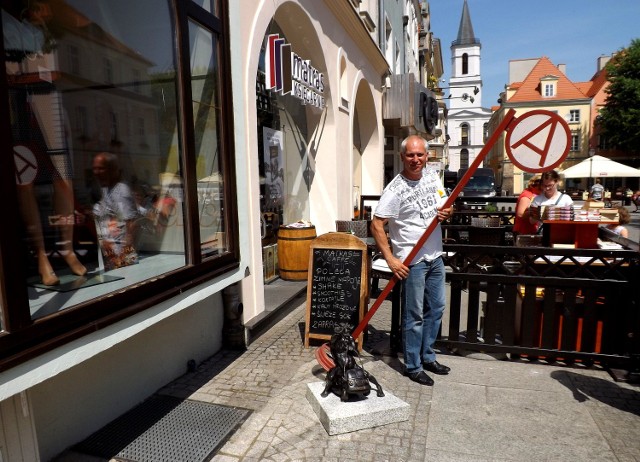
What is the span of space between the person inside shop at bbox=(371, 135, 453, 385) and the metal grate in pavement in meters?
1.42

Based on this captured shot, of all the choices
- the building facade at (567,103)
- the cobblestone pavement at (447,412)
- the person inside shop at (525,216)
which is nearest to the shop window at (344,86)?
the person inside shop at (525,216)

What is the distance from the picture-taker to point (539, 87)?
50656 millimetres

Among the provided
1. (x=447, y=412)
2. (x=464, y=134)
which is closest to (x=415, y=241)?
(x=447, y=412)

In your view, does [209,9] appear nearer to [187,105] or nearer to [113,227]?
[187,105]

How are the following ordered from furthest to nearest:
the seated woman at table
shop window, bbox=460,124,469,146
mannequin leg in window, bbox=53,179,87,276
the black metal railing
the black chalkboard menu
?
shop window, bbox=460,124,469,146, the seated woman at table, the black chalkboard menu, the black metal railing, mannequin leg in window, bbox=53,179,87,276

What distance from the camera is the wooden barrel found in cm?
618

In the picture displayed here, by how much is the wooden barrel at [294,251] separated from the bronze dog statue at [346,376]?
295 cm

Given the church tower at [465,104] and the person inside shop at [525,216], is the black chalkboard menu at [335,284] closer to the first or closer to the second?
the person inside shop at [525,216]

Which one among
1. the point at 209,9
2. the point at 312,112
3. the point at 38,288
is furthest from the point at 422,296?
the point at 312,112

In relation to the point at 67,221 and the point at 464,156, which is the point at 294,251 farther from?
the point at 464,156

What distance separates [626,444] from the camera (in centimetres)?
275

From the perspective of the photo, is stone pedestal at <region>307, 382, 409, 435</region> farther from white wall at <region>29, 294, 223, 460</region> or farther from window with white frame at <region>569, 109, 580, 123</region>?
window with white frame at <region>569, 109, 580, 123</region>

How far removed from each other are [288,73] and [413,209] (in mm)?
3394

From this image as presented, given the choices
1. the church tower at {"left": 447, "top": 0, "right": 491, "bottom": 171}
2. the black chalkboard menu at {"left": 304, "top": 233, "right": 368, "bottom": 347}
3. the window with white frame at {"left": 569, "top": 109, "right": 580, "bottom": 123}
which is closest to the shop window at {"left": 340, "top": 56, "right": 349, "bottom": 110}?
the black chalkboard menu at {"left": 304, "top": 233, "right": 368, "bottom": 347}
